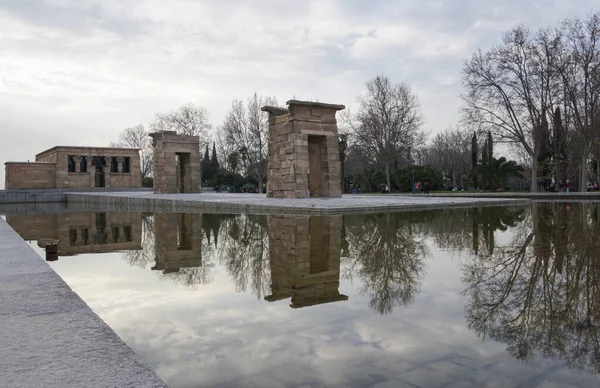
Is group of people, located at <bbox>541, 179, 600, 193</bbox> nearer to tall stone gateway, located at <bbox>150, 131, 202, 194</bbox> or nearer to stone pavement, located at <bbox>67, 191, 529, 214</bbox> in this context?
stone pavement, located at <bbox>67, 191, 529, 214</bbox>

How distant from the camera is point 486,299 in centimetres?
427

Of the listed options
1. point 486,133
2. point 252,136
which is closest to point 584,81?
point 486,133

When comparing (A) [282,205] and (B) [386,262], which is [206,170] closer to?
(A) [282,205]

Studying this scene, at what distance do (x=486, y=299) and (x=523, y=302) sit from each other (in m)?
0.30

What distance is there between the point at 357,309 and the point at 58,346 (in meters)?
2.27

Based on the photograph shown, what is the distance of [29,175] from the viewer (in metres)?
48.2

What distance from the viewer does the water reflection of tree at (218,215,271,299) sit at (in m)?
5.28

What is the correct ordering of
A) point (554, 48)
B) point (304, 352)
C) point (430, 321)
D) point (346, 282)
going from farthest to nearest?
point (554, 48), point (346, 282), point (430, 321), point (304, 352)

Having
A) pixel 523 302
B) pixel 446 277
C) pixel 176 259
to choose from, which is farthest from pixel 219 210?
pixel 523 302

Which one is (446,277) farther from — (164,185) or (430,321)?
(164,185)

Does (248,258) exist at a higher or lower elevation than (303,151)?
lower

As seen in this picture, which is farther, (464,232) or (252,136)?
(252,136)

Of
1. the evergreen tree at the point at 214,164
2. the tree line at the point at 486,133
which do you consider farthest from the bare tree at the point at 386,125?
the evergreen tree at the point at 214,164

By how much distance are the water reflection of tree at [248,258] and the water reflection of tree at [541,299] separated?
2.13 m
